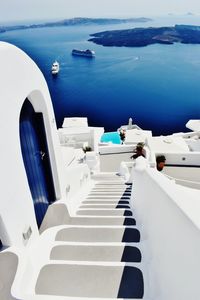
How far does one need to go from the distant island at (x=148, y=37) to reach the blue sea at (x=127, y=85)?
869cm

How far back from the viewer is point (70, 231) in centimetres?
384

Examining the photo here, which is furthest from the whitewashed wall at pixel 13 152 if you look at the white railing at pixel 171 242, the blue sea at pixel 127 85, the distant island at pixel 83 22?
the distant island at pixel 83 22

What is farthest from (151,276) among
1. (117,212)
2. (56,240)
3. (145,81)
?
(145,81)

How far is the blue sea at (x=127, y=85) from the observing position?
156 feet

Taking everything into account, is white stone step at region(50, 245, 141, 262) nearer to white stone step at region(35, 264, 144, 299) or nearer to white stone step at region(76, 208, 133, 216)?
white stone step at region(35, 264, 144, 299)

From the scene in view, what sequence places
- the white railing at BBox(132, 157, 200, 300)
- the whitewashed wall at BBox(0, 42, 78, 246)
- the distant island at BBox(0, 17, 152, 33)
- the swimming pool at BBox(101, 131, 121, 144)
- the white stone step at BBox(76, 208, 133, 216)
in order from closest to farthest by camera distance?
the white railing at BBox(132, 157, 200, 300) < the whitewashed wall at BBox(0, 42, 78, 246) < the white stone step at BBox(76, 208, 133, 216) < the swimming pool at BBox(101, 131, 121, 144) < the distant island at BBox(0, 17, 152, 33)

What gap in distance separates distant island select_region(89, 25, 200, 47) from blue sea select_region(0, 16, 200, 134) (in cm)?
869

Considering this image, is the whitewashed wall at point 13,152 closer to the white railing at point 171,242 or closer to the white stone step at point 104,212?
the white stone step at point 104,212

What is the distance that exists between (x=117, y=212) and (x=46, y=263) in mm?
2175

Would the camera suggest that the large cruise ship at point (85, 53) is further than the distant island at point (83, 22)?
No

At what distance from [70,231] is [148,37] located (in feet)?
417

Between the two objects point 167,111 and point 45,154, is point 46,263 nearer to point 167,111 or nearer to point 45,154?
point 45,154

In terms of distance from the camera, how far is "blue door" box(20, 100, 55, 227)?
471 centimetres

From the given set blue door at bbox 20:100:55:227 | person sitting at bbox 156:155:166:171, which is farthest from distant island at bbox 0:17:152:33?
blue door at bbox 20:100:55:227
